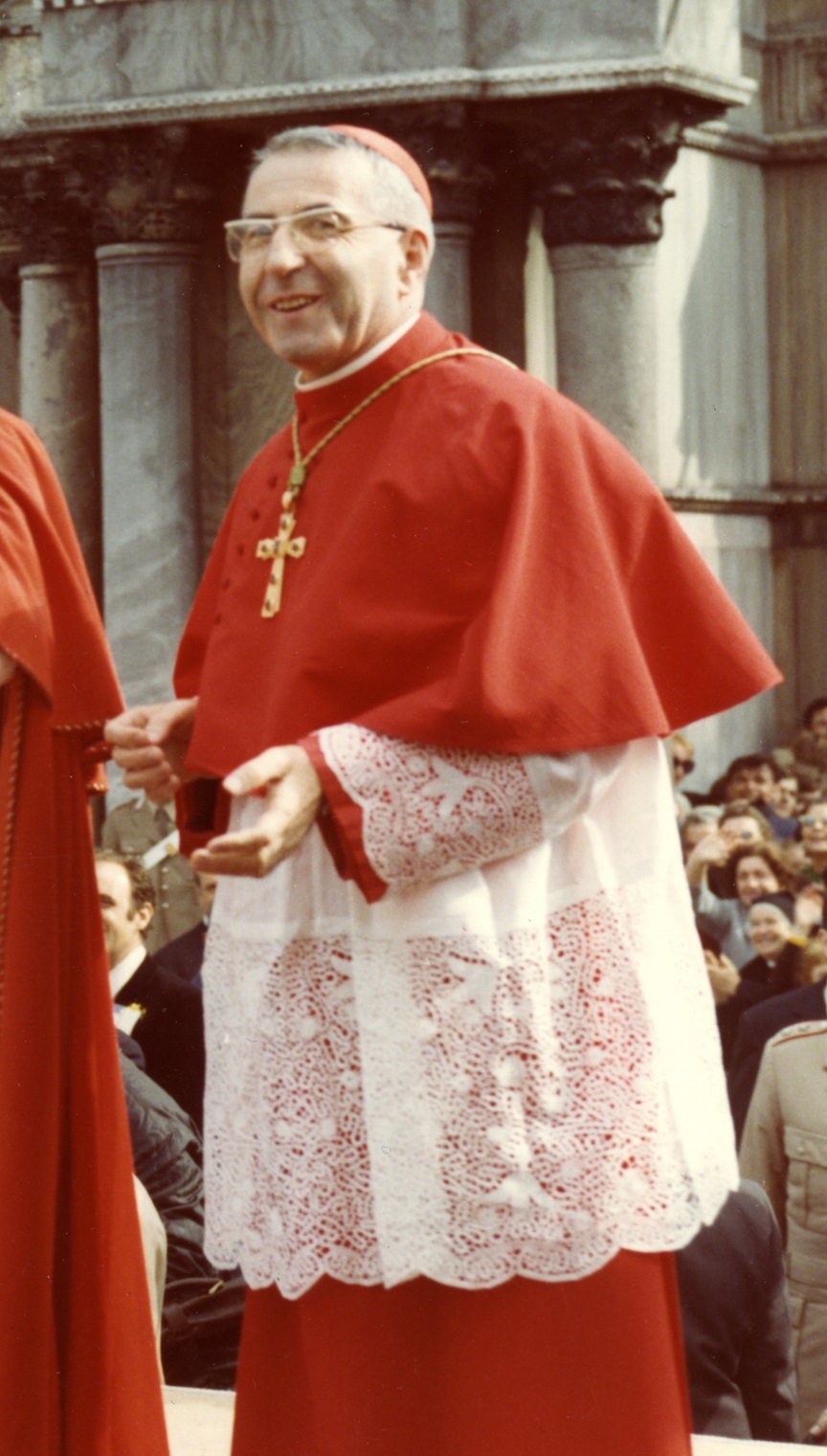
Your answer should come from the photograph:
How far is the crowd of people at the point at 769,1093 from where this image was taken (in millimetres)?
4887

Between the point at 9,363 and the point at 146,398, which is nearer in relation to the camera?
the point at 146,398

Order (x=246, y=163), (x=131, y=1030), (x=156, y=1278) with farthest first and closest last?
(x=246, y=163) < (x=131, y=1030) < (x=156, y=1278)

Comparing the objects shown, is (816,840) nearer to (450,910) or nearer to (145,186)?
(145,186)

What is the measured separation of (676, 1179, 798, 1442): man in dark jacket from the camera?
4809mm

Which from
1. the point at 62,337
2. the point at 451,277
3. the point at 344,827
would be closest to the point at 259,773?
the point at 344,827

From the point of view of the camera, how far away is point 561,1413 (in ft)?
10.8

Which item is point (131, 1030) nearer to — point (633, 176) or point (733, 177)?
point (633, 176)

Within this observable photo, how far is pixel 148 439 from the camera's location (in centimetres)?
1106

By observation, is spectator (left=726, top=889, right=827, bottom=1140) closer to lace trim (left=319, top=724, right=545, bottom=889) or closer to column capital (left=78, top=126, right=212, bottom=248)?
lace trim (left=319, top=724, right=545, bottom=889)

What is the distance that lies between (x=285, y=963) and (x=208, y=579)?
70cm

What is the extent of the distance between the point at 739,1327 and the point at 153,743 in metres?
2.00

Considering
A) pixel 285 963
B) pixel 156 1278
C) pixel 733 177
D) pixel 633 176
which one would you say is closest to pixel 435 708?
pixel 285 963

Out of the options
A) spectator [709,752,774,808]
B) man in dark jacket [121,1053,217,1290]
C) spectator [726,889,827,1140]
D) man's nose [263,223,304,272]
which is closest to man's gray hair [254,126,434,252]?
man's nose [263,223,304,272]

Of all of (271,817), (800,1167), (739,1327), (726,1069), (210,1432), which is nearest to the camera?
(271,817)
